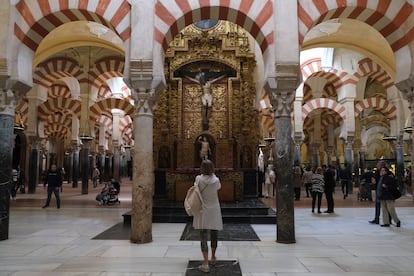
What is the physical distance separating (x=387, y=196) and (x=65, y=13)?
5.84 meters

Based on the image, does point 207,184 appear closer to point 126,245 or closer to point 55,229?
point 126,245

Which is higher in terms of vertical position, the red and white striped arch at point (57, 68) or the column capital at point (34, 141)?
the red and white striped arch at point (57, 68)

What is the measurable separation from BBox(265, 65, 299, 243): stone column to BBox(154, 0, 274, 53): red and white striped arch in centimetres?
56

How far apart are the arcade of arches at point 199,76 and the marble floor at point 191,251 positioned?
1.48 feet

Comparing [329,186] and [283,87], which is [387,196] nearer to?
[329,186]

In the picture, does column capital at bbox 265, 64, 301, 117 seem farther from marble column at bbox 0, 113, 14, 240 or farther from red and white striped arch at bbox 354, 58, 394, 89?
red and white striped arch at bbox 354, 58, 394, 89

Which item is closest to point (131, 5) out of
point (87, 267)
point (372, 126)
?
point (87, 267)

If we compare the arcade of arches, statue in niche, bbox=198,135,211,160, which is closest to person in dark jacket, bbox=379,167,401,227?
the arcade of arches

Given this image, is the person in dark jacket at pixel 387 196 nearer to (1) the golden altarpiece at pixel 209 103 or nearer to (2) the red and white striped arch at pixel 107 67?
(1) the golden altarpiece at pixel 209 103

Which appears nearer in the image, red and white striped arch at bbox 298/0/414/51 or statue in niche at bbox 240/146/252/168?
red and white striped arch at bbox 298/0/414/51

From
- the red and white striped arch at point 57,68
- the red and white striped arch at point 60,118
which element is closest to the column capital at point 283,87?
the red and white striped arch at point 57,68

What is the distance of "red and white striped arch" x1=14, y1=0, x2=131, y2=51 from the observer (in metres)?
5.18

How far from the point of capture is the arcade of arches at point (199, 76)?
5.05 meters

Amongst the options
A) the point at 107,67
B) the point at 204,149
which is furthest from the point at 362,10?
the point at 107,67
